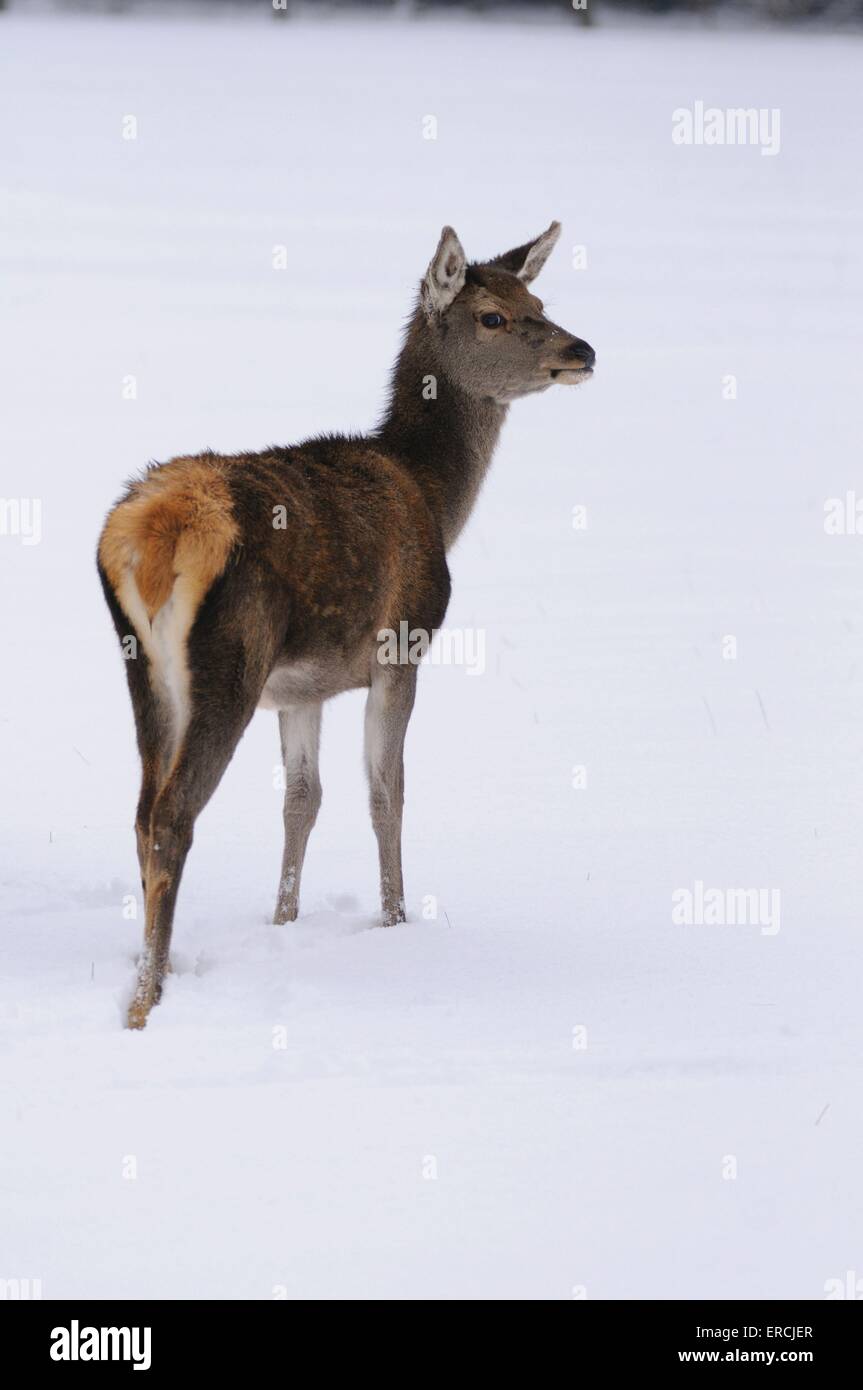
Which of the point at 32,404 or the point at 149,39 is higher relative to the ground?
the point at 149,39

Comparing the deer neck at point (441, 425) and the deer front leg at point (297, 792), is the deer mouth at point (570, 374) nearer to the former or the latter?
the deer neck at point (441, 425)

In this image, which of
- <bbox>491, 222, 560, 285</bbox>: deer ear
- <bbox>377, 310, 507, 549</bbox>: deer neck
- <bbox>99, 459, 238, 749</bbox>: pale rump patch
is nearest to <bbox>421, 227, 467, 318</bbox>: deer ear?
<bbox>377, 310, 507, 549</bbox>: deer neck

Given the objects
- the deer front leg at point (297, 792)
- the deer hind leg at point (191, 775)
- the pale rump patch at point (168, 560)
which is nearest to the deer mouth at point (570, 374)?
the deer front leg at point (297, 792)

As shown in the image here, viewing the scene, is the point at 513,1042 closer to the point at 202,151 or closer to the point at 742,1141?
the point at 742,1141

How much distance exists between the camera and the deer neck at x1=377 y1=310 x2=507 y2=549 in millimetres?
7582

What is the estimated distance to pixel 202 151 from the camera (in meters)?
24.8

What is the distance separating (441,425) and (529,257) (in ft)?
2.56

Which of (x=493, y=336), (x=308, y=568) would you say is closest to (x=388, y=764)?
(x=308, y=568)

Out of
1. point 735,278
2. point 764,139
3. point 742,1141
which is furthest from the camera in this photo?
point 764,139

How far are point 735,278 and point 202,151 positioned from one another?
22.9 feet

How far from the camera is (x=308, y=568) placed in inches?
242

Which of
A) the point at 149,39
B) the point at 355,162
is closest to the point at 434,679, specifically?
the point at 355,162

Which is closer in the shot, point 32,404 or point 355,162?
point 32,404

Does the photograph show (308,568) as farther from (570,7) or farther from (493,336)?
(570,7)
